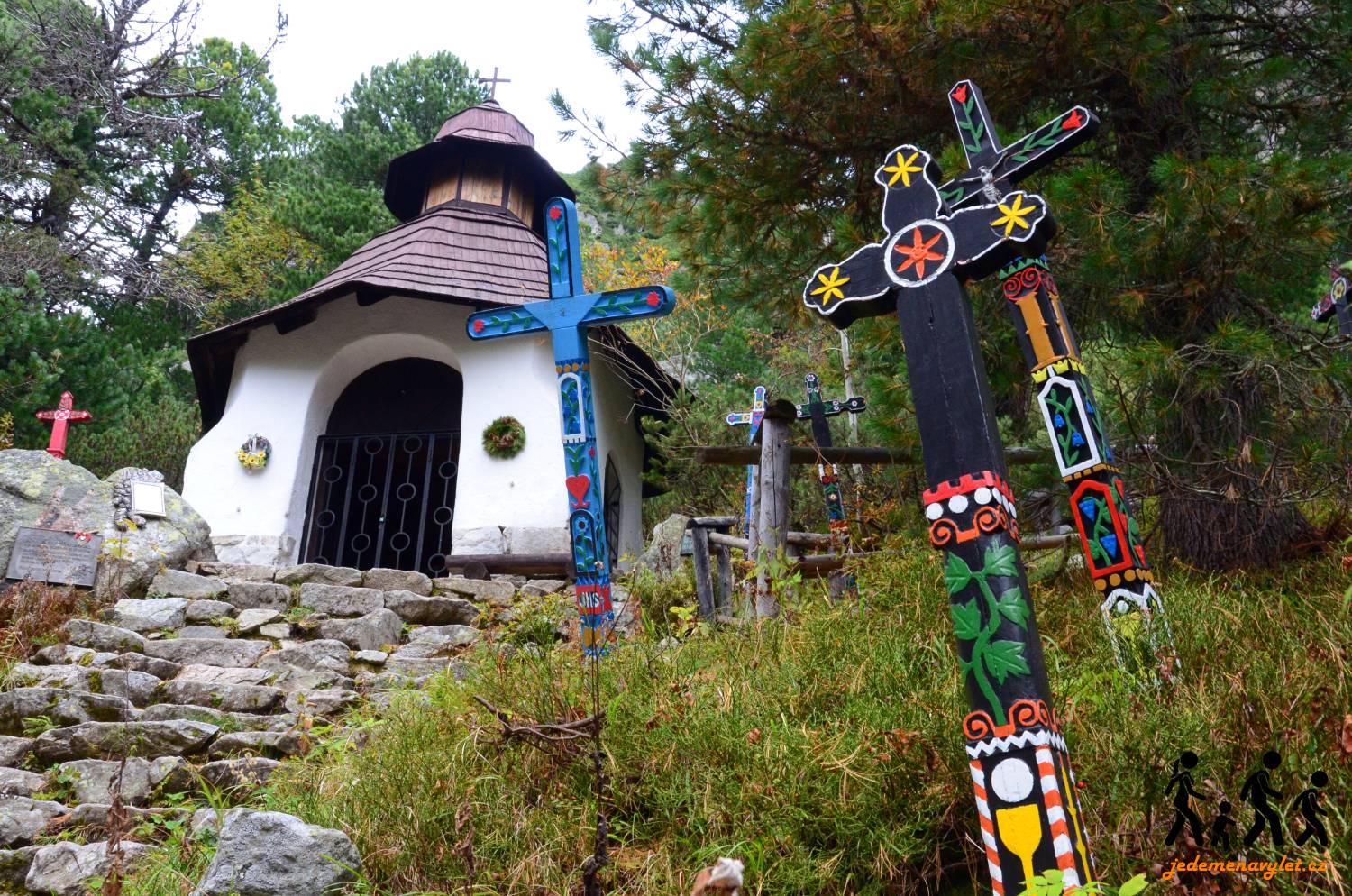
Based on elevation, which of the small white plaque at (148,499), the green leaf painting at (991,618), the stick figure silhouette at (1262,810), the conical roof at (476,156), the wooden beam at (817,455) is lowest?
the stick figure silhouette at (1262,810)

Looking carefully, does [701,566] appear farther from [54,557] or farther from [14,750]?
[54,557]

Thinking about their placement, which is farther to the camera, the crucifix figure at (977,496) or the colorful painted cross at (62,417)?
the colorful painted cross at (62,417)

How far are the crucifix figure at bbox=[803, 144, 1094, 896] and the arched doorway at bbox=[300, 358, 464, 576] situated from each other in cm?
761

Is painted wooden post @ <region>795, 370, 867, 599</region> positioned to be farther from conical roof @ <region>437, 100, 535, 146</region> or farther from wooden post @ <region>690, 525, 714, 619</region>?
conical roof @ <region>437, 100, 535, 146</region>

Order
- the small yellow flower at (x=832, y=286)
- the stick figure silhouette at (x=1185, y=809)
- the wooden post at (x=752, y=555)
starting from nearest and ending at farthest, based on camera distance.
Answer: the stick figure silhouette at (x=1185, y=809)
the small yellow flower at (x=832, y=286)
the wooden post at (x=752, y=555)

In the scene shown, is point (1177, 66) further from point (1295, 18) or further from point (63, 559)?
point (63, 559)

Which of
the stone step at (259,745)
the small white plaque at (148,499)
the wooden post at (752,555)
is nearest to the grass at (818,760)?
the stone step at (259,745)

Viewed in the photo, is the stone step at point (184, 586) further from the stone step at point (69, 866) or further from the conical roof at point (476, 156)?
the conical roof at point (476, 156)

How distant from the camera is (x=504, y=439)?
29.4ft

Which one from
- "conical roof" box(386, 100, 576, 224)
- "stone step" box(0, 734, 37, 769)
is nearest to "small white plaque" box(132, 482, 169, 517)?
"stone step" box(0, 734, 37, 769)

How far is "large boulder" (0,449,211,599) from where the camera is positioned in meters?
6.96

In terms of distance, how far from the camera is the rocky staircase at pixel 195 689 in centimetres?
364

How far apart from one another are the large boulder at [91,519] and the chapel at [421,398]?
1.34 m

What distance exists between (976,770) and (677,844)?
0.91 m
